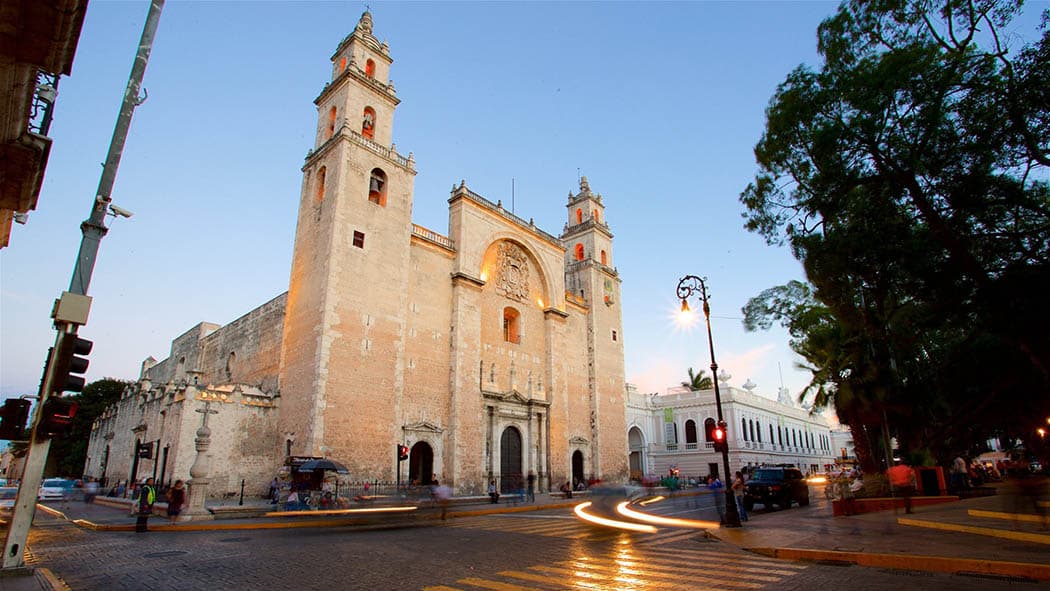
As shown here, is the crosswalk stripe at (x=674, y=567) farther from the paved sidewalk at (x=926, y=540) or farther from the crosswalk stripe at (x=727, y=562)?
the paved sidewalk at (x=926, y=540)

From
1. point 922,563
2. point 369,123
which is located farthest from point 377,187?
point 922,563

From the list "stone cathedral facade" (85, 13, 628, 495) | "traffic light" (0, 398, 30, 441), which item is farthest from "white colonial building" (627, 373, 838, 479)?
"traffic light" (0, 398, 30, 441)

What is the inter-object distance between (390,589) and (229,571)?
114 inches

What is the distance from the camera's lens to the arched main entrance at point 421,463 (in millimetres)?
26047

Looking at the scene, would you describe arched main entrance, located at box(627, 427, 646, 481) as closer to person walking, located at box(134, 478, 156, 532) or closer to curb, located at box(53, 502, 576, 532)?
curb, located at box(53, 502, 576, 532)

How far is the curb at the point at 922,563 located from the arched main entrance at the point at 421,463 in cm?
1998

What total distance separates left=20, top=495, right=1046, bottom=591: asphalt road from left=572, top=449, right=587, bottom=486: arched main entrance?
71.5 feet

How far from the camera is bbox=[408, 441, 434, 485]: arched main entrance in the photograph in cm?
2605

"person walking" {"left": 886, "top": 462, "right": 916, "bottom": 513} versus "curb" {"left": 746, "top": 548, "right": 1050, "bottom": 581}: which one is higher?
"person walking" {"left": 886, "top": 462, "right": 916, "bottom": 513}

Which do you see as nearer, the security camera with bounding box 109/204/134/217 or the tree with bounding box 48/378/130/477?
the security camera with bounding box 109/204/134/217

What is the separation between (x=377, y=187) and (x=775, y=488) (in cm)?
2167

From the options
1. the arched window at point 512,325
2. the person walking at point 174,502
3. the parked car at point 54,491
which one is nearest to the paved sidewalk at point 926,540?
the person walking at point 174,502

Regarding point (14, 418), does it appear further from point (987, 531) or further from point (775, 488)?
point (775, 488)

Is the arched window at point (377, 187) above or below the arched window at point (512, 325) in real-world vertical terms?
above
